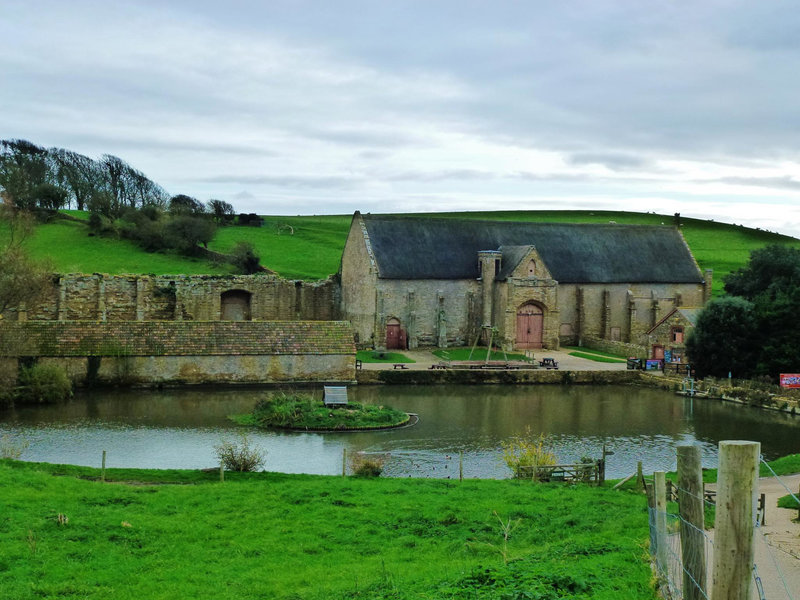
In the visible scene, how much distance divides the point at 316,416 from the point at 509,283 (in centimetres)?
2192

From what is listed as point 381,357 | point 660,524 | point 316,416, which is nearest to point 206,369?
point 316,416

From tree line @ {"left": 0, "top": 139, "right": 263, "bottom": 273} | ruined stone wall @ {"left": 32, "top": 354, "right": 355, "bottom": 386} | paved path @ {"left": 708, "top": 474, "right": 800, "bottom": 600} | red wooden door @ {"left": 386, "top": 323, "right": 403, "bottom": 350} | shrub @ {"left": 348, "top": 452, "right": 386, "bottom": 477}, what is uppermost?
tree line @ {"left": 0, "top": 139, "right": 263, "bottom": 273}

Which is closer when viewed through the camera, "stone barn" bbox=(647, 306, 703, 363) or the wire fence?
the wire fence

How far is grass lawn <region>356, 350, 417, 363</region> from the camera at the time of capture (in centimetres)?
4272

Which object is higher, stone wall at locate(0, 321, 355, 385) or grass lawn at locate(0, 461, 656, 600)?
stone wall at locate(0, 321, 355, 385)

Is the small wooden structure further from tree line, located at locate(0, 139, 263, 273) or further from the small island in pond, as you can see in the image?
tree line, located at locate(0, 139, 263, 273)

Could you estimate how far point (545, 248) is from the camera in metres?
53.2

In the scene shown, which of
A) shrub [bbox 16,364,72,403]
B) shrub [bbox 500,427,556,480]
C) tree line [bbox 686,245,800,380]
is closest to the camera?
shrub [bbox 500,427,556,480]

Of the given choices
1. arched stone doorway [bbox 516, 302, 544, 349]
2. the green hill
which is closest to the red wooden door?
arched stone doorway [bbox 516, 302, 544, 349]

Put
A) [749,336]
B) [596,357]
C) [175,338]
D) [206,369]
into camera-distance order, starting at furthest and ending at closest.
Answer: [596,357]
[749,336]
[175,338]
[206,369]

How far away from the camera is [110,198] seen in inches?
3019

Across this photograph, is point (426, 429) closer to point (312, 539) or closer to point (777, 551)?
point (312, 539)

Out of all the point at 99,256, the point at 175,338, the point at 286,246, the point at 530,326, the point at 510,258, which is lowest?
the point at 175,338

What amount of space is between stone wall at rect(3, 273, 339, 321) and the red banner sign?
27.5m
